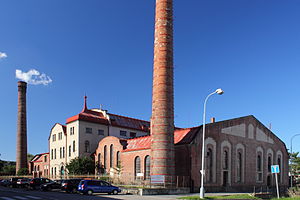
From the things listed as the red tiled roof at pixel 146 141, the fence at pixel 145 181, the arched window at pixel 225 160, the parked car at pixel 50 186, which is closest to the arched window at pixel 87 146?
the fence at pixel 145 181

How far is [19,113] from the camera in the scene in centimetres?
7000

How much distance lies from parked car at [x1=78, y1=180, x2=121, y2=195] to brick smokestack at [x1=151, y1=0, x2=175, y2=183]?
524 centimetres

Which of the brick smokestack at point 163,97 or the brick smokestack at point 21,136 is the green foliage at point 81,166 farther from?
the brick smokestack at point 21,136

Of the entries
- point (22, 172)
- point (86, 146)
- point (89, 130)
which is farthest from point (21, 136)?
point (86, 146)

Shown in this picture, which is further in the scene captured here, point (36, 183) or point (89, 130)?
point (89, 130)

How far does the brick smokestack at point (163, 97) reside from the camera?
33781mm

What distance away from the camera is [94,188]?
98.2 feet

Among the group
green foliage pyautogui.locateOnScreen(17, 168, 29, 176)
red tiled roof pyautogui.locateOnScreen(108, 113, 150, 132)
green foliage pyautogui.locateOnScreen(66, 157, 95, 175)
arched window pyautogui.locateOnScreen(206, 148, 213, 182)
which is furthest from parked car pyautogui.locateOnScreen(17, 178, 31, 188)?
green foliage pyautogui.locateOnScreen(17, 168, 29, 176)

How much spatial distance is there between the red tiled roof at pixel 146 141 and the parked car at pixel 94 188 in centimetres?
1047

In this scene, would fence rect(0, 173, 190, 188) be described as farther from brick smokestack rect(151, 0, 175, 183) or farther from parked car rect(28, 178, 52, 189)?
parked car rect(28, 178, 52, 189)

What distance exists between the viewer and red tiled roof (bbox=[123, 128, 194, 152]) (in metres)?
38.9

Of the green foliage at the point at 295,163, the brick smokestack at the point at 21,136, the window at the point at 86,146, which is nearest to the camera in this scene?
the window at the point at 86,146

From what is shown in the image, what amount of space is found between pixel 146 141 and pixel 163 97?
9.49 m

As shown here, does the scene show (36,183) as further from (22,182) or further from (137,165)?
(137,165)
